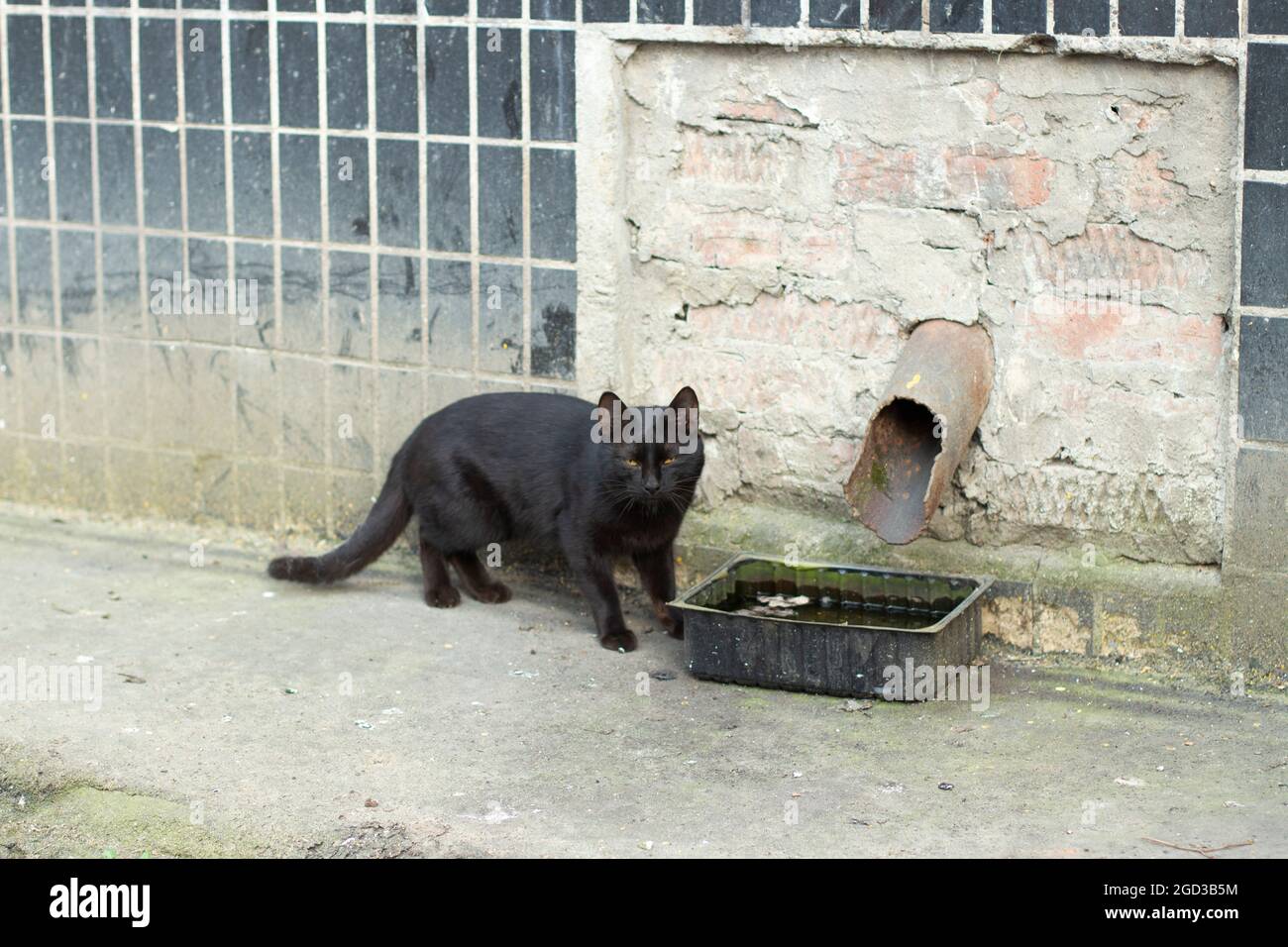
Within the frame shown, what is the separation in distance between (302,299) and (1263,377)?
11.0 ft

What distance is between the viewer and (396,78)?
618cm

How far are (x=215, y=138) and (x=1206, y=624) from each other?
386 centimetres

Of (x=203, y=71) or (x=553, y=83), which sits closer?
(x=553, y=83)

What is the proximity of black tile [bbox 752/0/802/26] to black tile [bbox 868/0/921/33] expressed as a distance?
246mm

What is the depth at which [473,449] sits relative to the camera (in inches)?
235

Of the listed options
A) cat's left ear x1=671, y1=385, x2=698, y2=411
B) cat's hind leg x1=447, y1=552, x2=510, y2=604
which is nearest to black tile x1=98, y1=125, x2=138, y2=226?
cat's hind leg x1=447, y1=552, x2=510, y2=604

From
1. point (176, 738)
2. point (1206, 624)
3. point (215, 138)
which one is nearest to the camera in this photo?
point (176, 738)

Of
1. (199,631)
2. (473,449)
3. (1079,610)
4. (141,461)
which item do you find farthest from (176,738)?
(1079,610)

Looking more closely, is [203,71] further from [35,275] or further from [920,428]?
[920,428]

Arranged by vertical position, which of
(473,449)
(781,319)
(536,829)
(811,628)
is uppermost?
(781,319)

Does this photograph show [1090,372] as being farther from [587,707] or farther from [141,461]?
[141,461]

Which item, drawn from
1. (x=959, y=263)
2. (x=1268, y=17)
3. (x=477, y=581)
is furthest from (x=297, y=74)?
(x=1268, y=17)

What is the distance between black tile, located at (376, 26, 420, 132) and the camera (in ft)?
20.2

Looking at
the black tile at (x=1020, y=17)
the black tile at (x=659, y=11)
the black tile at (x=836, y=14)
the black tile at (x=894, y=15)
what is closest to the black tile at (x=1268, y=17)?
the black tile at (x=1020, y=17)
